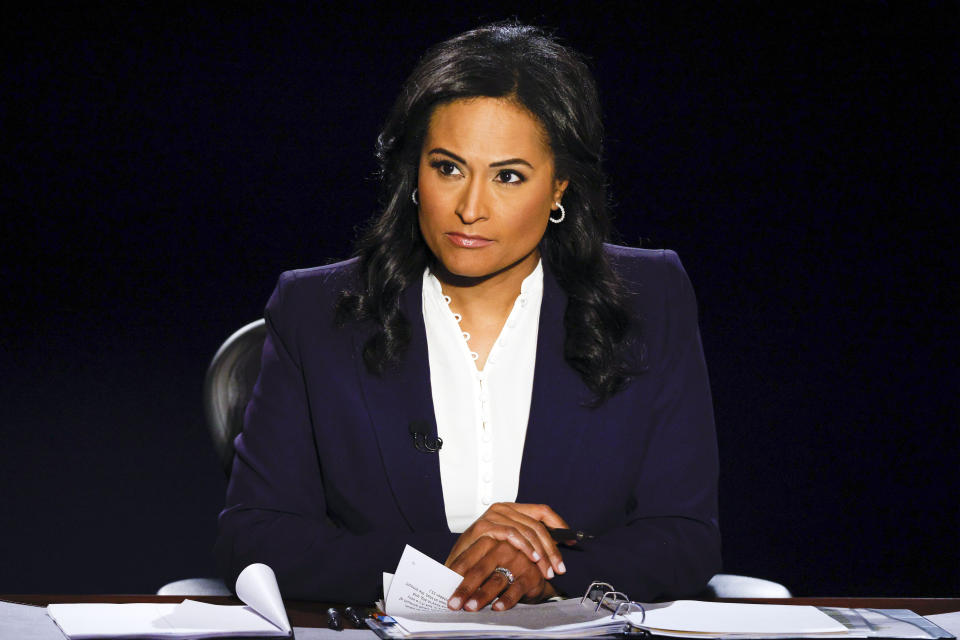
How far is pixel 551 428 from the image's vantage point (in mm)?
2195

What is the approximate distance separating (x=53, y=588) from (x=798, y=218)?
9.10ft

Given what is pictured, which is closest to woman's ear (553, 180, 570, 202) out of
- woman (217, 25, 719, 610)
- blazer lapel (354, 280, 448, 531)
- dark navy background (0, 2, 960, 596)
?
woman (217, 25, 719, 610)

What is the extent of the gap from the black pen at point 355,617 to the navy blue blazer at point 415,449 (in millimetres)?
399

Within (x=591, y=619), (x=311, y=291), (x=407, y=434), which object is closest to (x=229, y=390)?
(x=311, y=291)

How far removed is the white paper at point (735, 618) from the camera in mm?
1577

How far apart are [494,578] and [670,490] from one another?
0.56 meters

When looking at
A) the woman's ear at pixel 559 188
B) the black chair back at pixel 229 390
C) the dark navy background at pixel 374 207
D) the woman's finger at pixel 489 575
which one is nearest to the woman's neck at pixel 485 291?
the woman's ear at pixel 559 188

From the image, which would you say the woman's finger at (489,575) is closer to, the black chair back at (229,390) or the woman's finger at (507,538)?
the woman's finger at (507,538)

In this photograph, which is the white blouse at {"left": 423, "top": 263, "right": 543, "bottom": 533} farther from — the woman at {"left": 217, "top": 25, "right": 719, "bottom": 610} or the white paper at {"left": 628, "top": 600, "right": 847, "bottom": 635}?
the white paper at {"left": 628, "top": 600, "right": 847, "bottom": 635}

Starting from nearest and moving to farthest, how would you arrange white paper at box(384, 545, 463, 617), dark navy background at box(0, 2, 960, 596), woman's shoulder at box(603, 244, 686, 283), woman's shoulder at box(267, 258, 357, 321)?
1. white paper at box(384, 545, 463, 617)
2. woman's shoulder at box(267, 258, 357, 321)
3. woman's shoulder at box(603, 244, 686, 283)
4. dark navy background at box(0, 2, 960, 596)

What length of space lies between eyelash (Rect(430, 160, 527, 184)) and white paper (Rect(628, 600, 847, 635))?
84 centimetres

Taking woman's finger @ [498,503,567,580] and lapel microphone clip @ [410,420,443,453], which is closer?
woman's finger @ [498,503,567,580]

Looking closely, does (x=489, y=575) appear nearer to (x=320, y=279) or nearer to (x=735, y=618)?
(x=735, y=618)

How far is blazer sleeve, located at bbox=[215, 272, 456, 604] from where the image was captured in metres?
1.90
